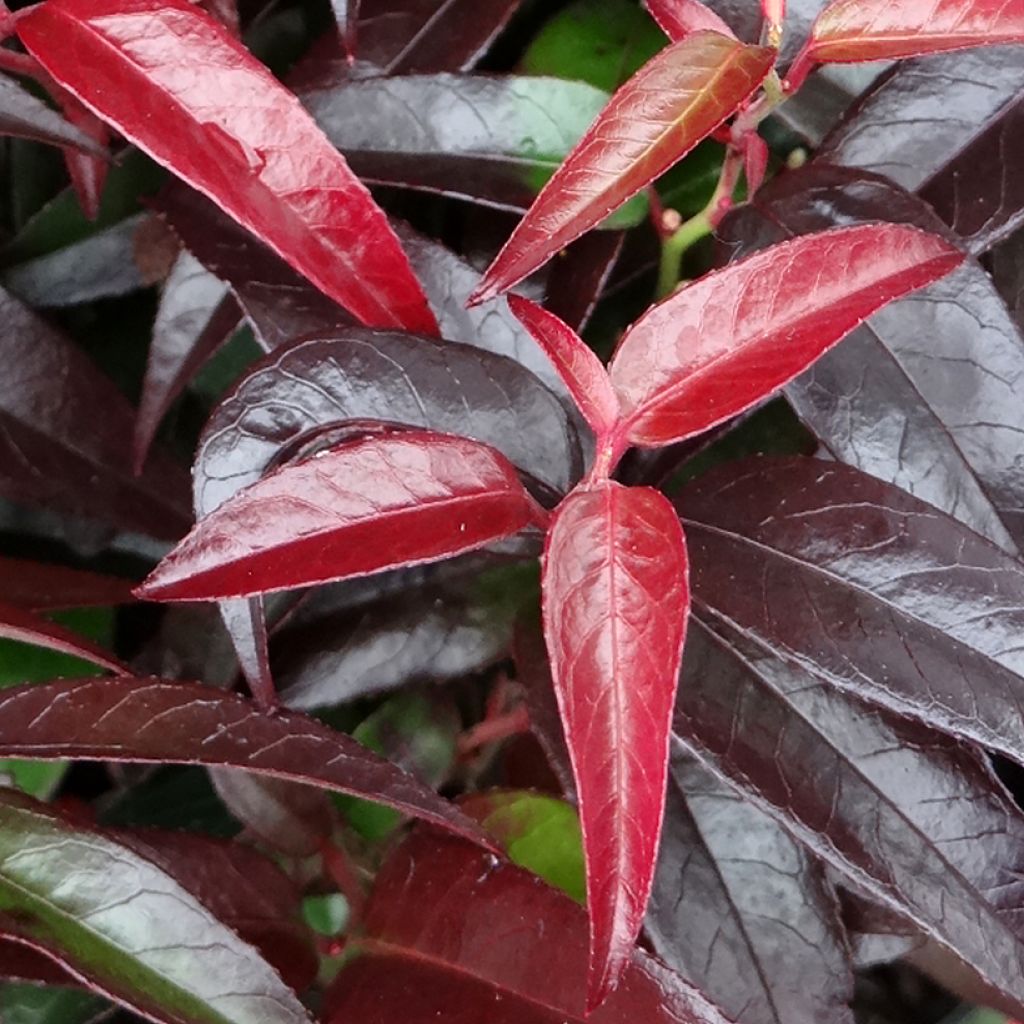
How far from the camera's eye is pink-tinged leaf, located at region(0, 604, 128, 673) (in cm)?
42

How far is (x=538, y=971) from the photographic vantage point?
42 centimetres

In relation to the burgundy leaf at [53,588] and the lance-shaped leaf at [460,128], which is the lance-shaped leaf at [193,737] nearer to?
the burgundy leaf at [53,588]

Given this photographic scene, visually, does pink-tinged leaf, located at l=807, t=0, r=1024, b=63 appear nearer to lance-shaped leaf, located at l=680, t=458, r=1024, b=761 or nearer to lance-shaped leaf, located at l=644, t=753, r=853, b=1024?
lance-shaped leaf, located at l=680, t=458, r=1024, b=761

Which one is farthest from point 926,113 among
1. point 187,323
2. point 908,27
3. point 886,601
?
point 187,323

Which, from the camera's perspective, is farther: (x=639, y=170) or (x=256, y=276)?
(x=256, y=276)

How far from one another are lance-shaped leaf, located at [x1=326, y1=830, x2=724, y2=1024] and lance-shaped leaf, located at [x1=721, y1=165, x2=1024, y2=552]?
0.64 feet

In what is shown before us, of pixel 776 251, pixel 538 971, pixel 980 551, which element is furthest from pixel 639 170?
pixel 538 971

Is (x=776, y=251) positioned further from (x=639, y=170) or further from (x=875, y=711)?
(x=875, y=711)

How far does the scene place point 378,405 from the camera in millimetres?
392

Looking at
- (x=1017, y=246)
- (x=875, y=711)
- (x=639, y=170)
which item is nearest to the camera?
(x=639, y=170)

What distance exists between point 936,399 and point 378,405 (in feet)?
0.67

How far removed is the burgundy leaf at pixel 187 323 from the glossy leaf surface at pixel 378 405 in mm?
148

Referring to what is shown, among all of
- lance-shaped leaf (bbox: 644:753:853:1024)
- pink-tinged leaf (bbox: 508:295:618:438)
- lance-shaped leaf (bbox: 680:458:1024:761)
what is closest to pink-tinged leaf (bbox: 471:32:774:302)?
pink-tinged leaf (bbox: 508:295:618:438)

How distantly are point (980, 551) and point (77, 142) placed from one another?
0.35 meters
